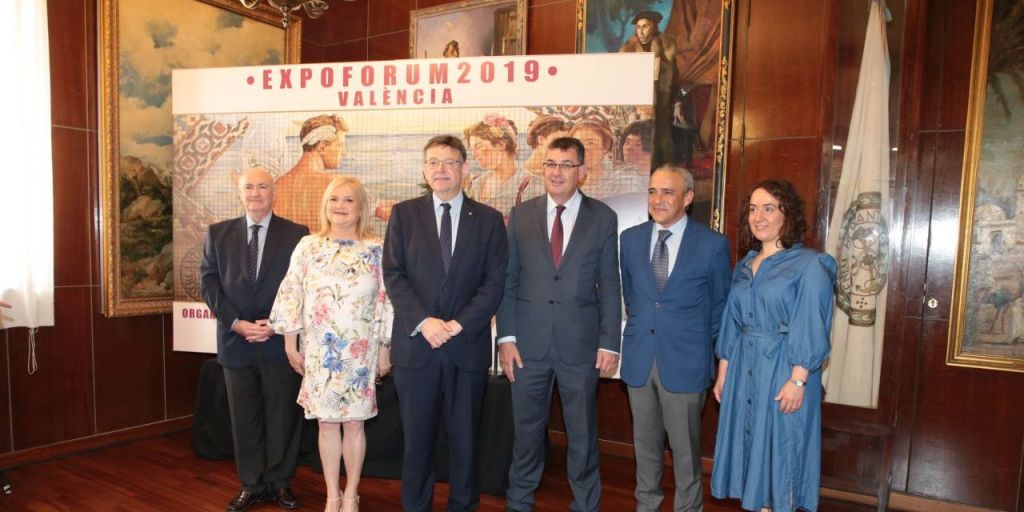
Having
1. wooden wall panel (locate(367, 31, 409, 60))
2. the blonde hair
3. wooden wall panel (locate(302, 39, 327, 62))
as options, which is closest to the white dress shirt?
the blonde hair

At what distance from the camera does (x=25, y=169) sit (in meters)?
3.65

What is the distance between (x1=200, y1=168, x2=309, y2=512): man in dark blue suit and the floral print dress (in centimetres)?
29

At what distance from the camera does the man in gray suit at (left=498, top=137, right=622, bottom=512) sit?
2799 mm

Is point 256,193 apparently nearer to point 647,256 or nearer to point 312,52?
point 647,256

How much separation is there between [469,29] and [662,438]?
3.33 meters

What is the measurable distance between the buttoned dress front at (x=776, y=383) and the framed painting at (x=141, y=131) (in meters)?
3.77

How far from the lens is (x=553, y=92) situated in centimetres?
353

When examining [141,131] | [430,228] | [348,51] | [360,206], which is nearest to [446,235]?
[430,228]

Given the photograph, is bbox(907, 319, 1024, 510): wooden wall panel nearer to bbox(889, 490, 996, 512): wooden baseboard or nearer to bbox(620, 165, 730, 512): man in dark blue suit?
bbox(889, 490, 996, 512): wooden baseboard

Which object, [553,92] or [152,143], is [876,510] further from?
[152,143]

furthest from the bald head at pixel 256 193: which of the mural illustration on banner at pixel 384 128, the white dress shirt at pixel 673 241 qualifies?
the white dress shirt at pixel 673 241

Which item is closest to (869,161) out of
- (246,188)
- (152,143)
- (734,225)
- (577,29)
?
(734,225)

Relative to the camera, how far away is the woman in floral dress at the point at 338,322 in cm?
279

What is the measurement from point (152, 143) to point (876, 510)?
195 inches
